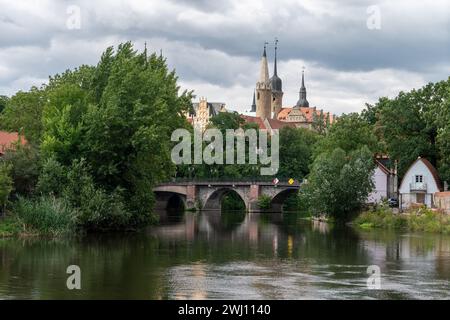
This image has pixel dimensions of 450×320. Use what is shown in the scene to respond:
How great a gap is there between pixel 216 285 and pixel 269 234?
1027 inches

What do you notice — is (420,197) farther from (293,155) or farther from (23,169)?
(293,155)

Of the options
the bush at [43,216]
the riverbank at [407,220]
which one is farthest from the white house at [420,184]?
the bush at [43,216]

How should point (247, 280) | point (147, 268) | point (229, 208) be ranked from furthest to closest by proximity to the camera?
1. point (229, 208)
2. point (147, 268)
3. point (247, 280)

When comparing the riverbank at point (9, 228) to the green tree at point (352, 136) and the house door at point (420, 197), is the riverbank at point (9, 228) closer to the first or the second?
the green tree at point (352, 136)

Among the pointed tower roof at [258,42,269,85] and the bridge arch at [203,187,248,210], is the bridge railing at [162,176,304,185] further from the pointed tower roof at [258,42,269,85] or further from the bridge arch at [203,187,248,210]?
the pointed tower roof at [258,42,269,85]

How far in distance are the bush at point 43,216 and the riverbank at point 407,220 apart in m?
23.4

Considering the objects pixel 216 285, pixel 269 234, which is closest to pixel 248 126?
pixel 269 234

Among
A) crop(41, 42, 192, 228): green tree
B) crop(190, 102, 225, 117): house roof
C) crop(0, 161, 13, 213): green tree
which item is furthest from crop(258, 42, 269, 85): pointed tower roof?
crop(0, 161, 13, 213): green tree

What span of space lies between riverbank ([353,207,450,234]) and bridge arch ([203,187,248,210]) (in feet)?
108

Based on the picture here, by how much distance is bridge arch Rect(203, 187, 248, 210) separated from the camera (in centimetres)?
9425

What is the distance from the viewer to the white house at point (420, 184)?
64.5 metres

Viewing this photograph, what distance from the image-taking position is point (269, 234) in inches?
2121

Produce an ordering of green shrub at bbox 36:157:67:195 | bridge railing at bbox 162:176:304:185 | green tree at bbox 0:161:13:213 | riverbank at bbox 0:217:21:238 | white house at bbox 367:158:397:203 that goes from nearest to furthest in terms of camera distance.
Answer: riverbank at bbox 0:217:21:238, green tree at bbox 0:161:13:213, green shrub at bbox 36:157:67:195, white house at bbox 367:158:397:203, bridge railing at bbox 162:176:304:185
